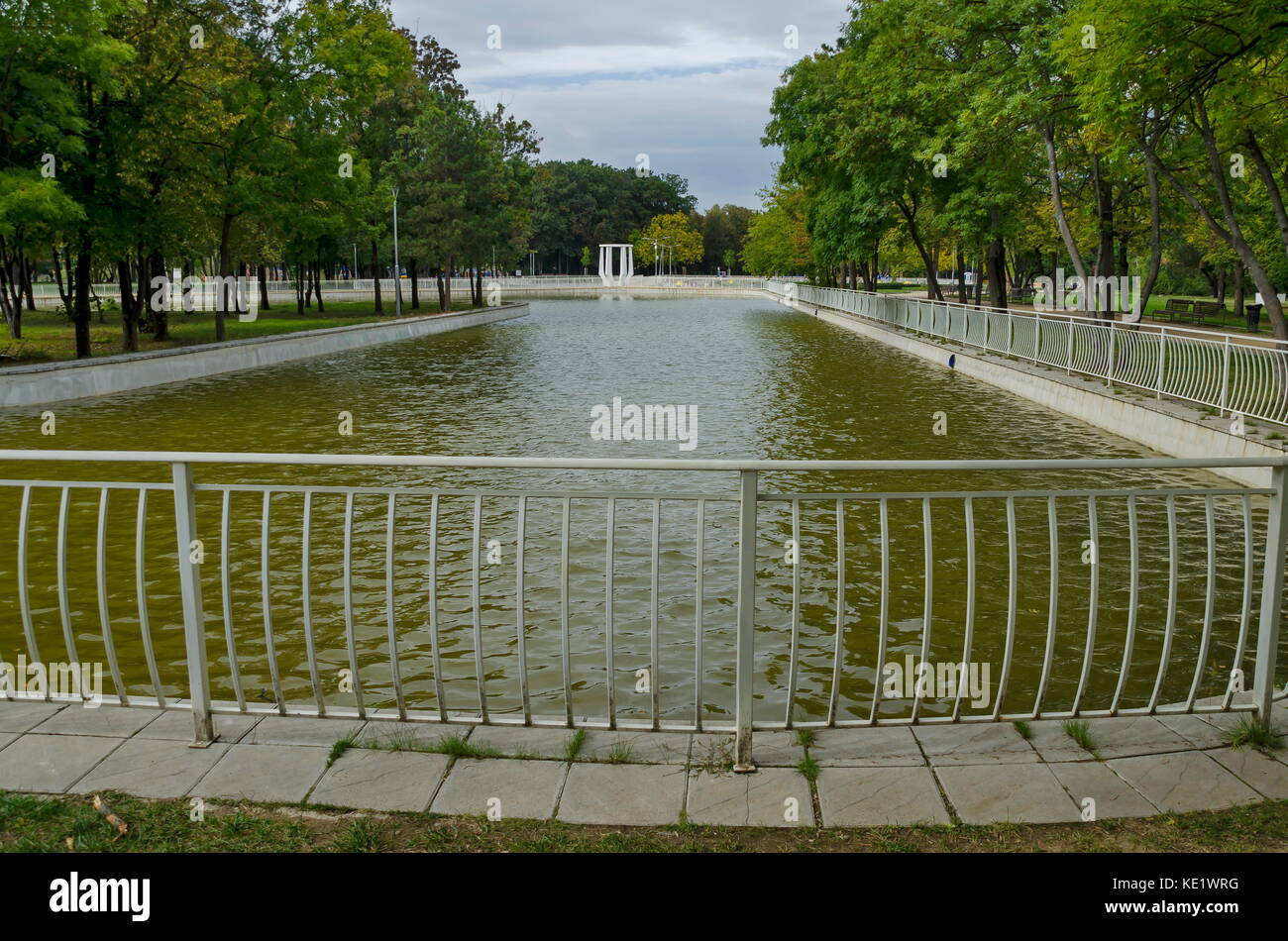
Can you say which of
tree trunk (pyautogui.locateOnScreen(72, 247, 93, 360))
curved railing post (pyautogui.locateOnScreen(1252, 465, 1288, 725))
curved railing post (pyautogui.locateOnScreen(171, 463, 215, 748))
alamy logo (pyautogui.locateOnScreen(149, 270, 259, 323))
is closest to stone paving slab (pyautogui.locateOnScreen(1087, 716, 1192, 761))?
curved railing post (pyautogui.locateOnScreen(1252, 465, 1288, 725))

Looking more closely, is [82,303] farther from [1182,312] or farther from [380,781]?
[1182,312]

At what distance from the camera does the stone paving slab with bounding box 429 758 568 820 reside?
3.95 m

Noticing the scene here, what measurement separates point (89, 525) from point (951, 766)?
28.8ft

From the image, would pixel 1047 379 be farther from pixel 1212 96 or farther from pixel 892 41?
pixel 892 41

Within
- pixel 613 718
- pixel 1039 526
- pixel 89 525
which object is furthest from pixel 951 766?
pixel 89 525

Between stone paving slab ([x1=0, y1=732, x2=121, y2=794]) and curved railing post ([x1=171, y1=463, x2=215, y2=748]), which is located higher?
curved railing post ([x1=171, y1=463, x2=215, y2=748])

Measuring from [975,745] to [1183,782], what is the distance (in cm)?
82

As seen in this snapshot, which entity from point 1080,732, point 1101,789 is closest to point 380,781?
point 1101,789

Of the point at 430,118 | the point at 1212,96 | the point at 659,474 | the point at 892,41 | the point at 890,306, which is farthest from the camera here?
the point at 430,118

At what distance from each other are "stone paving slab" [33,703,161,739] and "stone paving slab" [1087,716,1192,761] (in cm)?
438

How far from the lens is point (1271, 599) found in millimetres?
4609

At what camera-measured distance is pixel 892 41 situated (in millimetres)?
29016

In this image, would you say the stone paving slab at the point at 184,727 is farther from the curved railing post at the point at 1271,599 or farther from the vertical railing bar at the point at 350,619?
the curved railing post at the point at 1271,599

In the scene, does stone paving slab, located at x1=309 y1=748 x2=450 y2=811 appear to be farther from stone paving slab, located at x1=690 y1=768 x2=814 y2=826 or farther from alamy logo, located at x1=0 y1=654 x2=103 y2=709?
alamy logo, located at x1=0 y1=654 x2=103 y2=709
